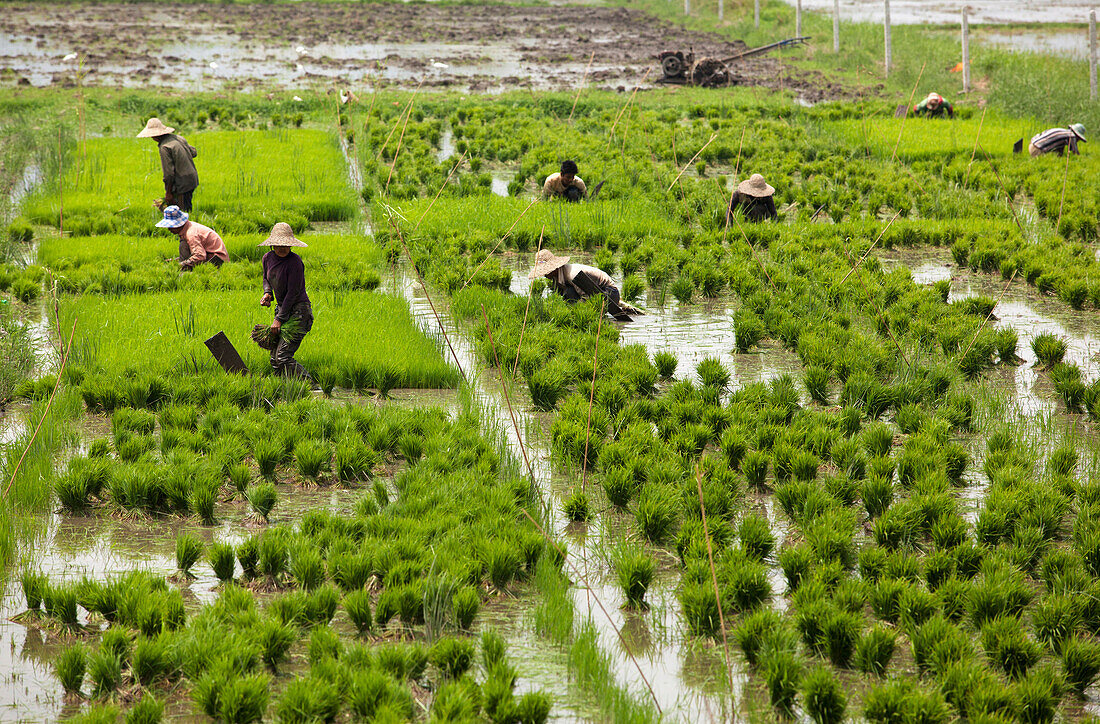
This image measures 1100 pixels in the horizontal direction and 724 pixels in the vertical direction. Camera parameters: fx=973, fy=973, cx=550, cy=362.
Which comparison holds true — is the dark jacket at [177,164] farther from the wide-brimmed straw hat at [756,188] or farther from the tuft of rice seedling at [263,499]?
the tuft of rice seedling at [263,499]

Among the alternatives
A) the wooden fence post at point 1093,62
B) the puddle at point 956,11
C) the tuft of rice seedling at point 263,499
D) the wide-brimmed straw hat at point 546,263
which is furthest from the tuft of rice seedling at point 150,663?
the puddle at point 956,11

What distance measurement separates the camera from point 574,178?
11.5 metres

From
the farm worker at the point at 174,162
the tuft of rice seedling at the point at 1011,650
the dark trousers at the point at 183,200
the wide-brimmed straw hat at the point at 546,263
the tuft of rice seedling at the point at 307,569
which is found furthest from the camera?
the dark trousers at the point at 183,200

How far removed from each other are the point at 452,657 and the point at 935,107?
1544cm

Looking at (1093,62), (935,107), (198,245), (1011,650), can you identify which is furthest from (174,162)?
(1093,62)

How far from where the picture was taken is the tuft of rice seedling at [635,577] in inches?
177

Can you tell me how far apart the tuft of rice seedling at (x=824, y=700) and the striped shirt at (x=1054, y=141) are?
11.9 m

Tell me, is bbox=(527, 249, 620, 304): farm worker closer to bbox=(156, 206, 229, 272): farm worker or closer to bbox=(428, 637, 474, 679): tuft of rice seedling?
bbox=(156, 206, 229, 272): farm worker

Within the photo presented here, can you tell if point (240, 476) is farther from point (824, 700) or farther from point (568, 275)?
→ point (568, 275)

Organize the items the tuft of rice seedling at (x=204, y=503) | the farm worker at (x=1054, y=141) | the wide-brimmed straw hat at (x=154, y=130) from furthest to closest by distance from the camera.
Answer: the farm worker at (x=1054, y=141) → the wide-brimmed straw hat at (x=154, y=130) → the tuft of rice seedling at (x=204, y=503)

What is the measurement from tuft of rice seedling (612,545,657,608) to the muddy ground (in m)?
15.5

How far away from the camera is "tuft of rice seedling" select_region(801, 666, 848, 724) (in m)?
3.62

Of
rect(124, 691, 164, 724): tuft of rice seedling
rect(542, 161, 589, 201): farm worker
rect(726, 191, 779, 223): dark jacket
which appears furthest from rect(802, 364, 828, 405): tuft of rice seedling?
rect(542, 161, 589, 201): farm worker

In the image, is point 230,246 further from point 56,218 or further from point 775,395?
point 775,395
